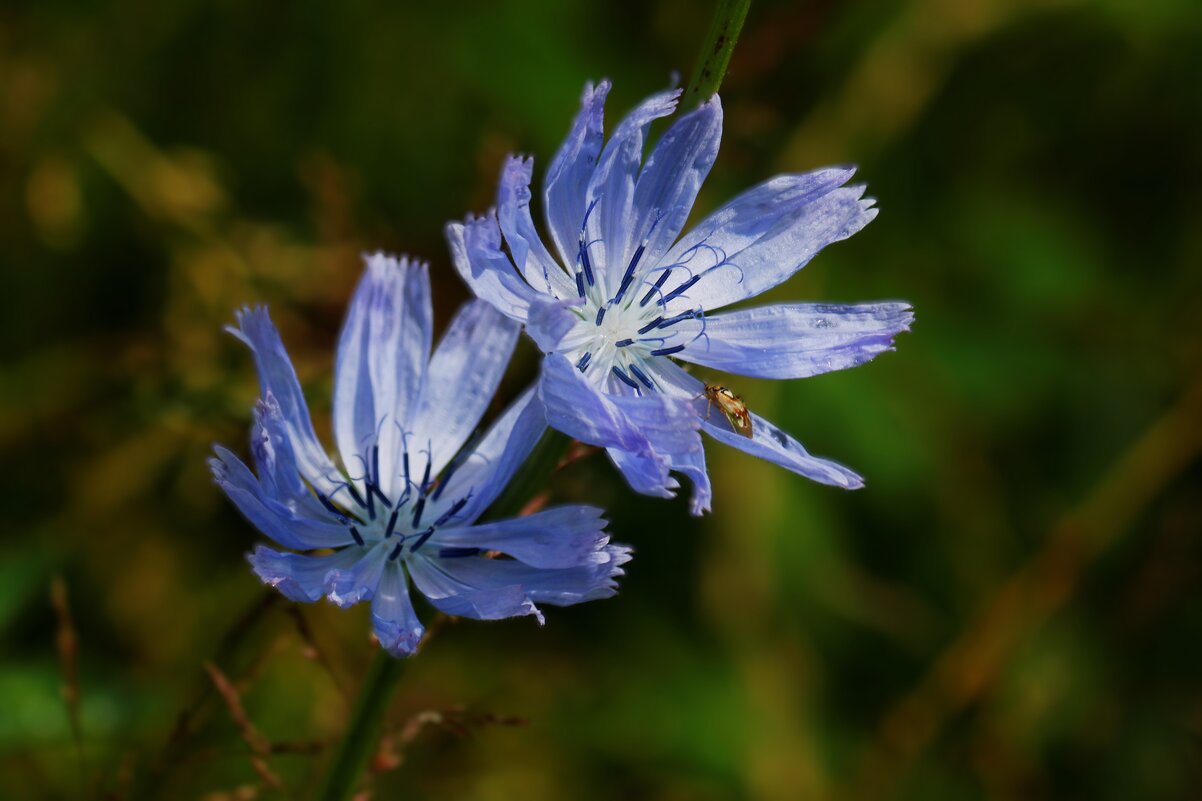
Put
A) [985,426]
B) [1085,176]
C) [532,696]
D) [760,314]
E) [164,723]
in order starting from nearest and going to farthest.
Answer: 1. [760,314]
2. [164,723]
3. [532,696]
4. [985,426]
5. [1085,176]

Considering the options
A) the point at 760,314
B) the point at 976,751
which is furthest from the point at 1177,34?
the point at 760,314

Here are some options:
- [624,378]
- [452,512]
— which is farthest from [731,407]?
[452,512]

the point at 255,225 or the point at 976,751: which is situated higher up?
the point at 255,225

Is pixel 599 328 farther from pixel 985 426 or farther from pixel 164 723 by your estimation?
pixel 985 426

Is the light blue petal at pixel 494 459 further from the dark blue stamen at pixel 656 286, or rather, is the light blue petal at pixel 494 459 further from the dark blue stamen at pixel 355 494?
the dark blue stamen at pixel 656 286

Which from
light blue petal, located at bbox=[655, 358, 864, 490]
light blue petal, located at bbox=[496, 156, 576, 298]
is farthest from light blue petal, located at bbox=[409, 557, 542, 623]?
light blue petal, located at bbox=[496, 156, 576, 298]

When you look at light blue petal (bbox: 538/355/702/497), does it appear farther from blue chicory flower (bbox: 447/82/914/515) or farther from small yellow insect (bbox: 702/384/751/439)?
small yellow insect (bbox: 702/384/751/439)
